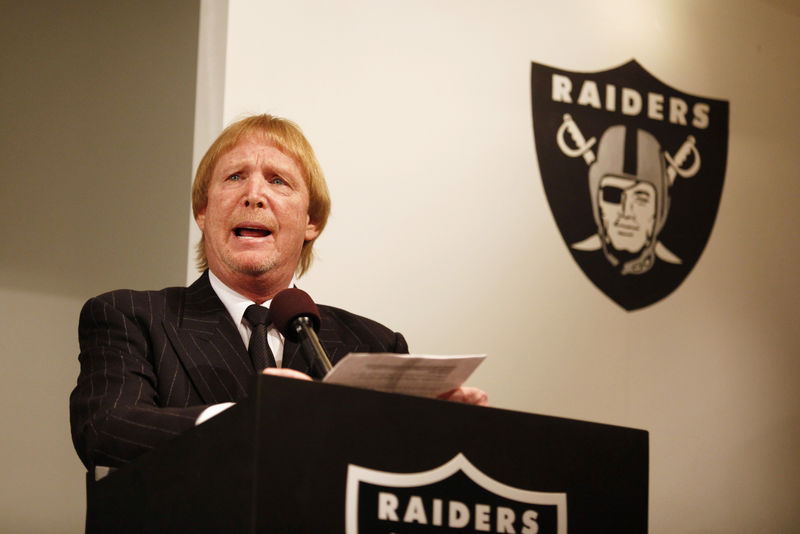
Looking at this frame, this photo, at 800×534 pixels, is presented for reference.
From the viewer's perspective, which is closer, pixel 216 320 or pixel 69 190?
pixel 216 320

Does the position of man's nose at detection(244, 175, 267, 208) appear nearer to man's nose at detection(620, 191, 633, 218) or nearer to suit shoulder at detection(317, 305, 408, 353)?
suit shoulder at detection(317, 305, 408, 353)

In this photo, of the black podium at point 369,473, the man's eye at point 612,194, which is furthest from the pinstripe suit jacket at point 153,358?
the man's eye at point 612,194

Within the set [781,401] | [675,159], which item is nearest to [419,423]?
[675,159]

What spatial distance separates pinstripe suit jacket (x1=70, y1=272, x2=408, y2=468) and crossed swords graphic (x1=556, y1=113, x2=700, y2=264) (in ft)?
5.54

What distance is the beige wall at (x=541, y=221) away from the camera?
3.17 m

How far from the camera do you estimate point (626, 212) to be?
12.4 ft

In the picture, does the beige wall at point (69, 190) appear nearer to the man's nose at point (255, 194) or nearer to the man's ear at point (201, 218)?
the man's ear at point (201, 218)

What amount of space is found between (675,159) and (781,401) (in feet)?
3.72

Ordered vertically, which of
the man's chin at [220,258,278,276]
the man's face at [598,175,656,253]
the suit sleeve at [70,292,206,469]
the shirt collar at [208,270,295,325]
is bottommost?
the suit sleeve at [70,292,206,469]

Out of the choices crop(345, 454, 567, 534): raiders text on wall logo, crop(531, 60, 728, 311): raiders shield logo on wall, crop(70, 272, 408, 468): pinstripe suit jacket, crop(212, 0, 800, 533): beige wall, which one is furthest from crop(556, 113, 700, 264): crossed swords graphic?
crop(345, 454, 567, 534): raiders text on wall logo

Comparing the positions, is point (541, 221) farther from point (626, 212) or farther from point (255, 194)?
point (255, 194)

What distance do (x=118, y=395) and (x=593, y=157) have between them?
244 centimetres

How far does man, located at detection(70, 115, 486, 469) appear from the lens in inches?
66.7

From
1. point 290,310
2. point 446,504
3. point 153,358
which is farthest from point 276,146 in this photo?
point 446,504
